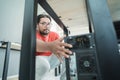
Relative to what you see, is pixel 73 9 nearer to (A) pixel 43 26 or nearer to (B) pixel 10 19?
(A) pixel 43 26

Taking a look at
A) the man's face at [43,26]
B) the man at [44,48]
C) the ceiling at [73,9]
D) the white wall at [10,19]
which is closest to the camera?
the man at [44,48]

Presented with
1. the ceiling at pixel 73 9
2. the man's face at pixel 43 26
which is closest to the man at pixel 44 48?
the man's face at pixel 43 26

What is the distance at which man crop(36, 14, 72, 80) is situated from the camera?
0.40m

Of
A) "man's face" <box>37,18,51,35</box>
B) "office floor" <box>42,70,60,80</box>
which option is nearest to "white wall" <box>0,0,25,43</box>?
"man's face" <box>37,18,51,35</box>

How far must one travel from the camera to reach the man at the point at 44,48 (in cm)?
40

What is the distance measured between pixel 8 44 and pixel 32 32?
75 centimetres

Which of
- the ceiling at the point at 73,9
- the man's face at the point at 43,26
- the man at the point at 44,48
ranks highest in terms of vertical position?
the ceiling at the point at 73,9

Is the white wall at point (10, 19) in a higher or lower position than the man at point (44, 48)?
higher

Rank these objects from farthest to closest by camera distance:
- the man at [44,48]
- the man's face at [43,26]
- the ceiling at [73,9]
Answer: the man's face at [43,26], the ceiling at [73,9], the man at [44,48]

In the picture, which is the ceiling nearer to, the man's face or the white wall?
the man's face

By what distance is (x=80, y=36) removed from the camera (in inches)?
21.5

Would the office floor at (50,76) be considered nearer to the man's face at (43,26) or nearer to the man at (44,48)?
the man at (44,48)

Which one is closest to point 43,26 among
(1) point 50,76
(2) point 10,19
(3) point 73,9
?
(3) point 73,9

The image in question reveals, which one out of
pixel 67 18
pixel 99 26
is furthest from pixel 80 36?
pixel 67 18
